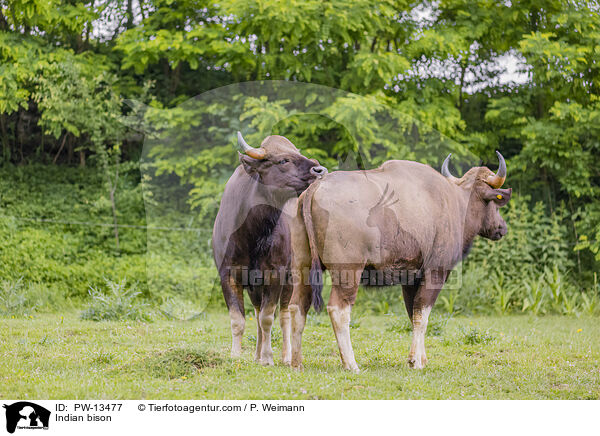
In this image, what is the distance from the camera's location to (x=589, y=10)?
14.1m

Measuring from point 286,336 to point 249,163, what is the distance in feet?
6.19

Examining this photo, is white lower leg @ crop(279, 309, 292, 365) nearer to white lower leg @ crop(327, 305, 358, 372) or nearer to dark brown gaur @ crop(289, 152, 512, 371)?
dark brown gaur @ crop(289, 152, 512, 371)

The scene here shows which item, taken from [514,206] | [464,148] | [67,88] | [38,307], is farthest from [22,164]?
[514,206]

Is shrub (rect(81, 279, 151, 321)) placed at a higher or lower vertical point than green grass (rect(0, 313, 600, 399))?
lower

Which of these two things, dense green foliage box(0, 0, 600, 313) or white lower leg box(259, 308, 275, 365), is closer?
white lower leg box(259, 308, 275, 365)

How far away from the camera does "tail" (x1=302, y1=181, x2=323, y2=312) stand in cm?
629

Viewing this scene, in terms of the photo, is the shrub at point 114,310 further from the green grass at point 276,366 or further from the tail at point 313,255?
the tail at point 313,255

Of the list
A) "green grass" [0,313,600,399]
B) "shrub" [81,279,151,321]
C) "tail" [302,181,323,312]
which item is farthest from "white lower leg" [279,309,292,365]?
"shrub" [81,279,151,321]

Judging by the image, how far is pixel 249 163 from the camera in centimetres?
633
